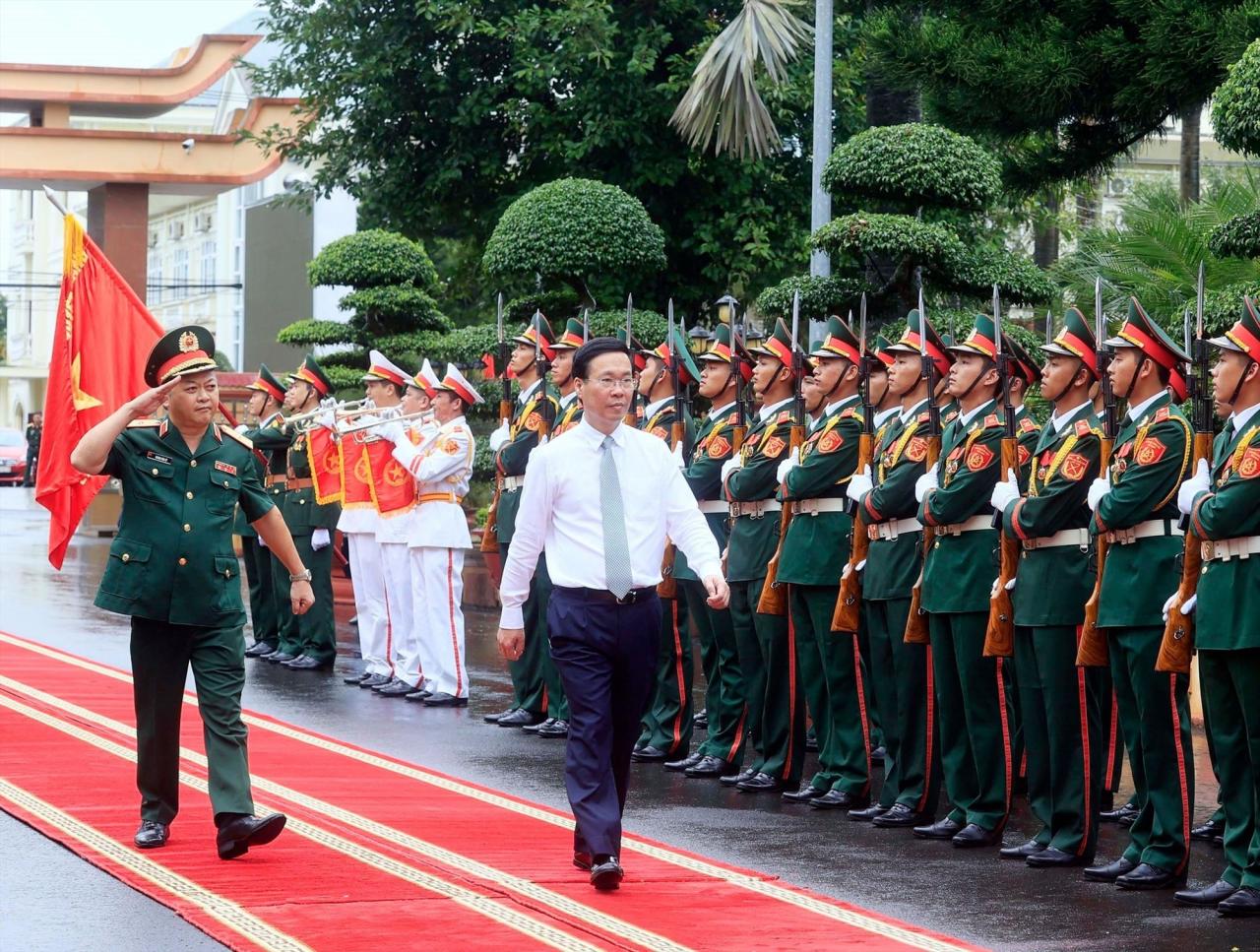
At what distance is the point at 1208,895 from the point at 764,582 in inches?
115

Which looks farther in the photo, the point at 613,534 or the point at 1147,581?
the point at 1147,581

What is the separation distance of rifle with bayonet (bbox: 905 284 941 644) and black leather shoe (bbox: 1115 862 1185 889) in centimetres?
149

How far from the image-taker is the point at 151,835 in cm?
744

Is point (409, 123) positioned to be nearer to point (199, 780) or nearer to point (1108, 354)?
point (199, 780)

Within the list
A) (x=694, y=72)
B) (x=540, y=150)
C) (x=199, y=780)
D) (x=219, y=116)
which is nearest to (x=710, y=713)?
(x=199, y=780)

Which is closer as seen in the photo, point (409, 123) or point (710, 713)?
point (710, 713)

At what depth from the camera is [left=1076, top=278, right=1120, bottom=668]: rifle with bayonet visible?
748 cm

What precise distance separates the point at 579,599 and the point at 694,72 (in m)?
11.3

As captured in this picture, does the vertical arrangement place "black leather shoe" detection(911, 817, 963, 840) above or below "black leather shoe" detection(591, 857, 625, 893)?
below

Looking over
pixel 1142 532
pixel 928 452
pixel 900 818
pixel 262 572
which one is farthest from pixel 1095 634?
pixel 262 572

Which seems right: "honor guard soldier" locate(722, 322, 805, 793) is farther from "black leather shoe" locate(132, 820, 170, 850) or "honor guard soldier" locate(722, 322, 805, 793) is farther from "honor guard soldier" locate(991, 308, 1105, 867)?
"black leather shoe" locate(132, 820, 170, 850)

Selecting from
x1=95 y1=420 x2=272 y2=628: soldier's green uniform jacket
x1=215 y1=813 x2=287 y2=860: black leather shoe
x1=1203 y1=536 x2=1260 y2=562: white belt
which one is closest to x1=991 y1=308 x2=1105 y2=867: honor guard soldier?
x1=1203 y1=536 x2=1260 y2=562: white belt

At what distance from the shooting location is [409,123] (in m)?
20.4

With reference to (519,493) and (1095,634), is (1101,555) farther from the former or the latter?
(519,493)
